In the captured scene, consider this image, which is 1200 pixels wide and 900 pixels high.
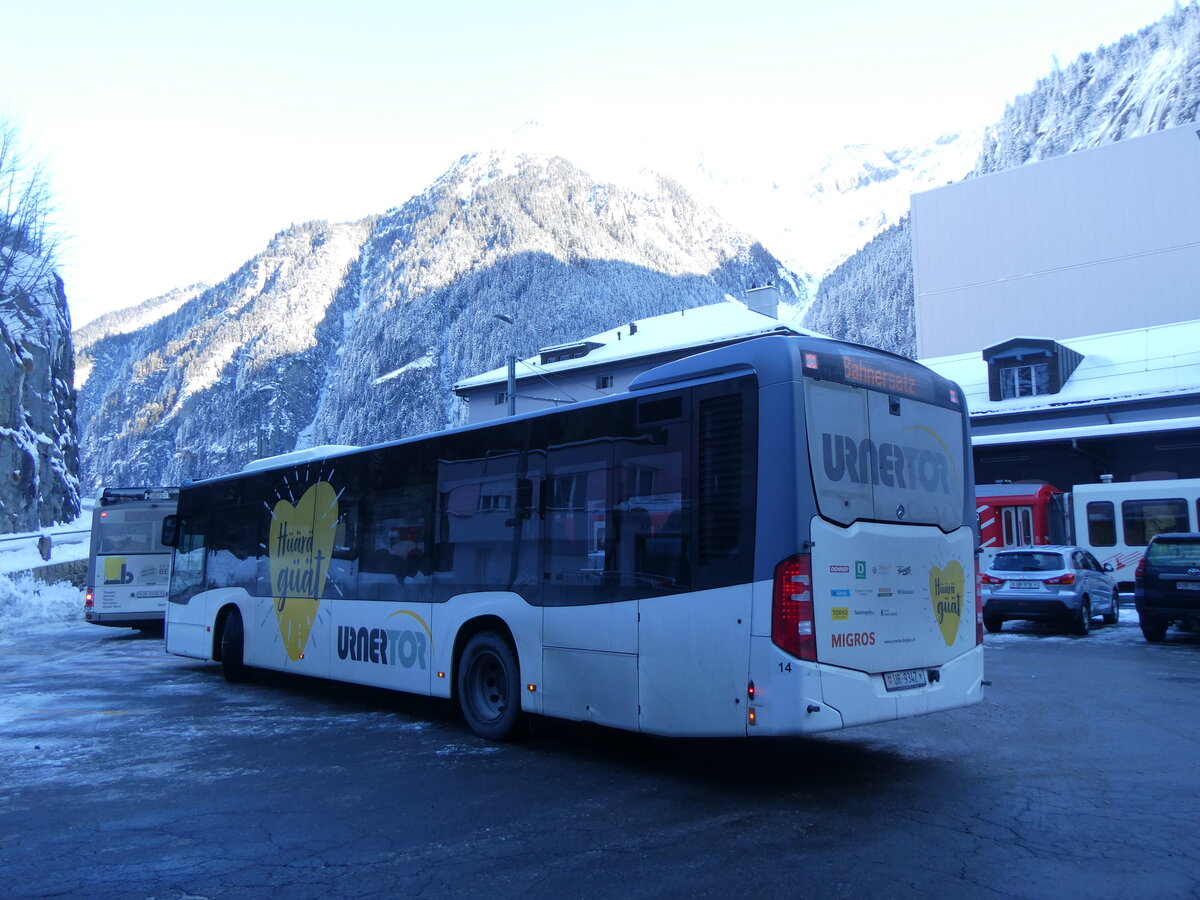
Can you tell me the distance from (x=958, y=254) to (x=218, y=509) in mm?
54872

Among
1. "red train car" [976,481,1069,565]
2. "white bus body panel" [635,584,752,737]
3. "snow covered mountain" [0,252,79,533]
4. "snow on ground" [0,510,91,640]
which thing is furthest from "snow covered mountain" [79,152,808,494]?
"white bus body panel" [635,584,752,737]

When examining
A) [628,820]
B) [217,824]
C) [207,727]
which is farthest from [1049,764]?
[207,727]

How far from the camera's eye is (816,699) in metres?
6.07

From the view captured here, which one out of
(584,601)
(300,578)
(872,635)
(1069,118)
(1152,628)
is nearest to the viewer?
(872,635)

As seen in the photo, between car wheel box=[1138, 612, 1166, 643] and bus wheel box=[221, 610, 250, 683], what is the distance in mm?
13473

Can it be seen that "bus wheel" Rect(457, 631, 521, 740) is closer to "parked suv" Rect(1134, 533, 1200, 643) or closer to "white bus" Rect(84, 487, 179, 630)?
"parked suv" Rect(1134, 533, 1200, 643)

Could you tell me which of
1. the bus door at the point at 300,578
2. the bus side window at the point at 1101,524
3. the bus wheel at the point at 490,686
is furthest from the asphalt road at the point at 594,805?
the bus side window at the point at 1101,524

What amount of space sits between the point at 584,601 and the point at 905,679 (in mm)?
2396

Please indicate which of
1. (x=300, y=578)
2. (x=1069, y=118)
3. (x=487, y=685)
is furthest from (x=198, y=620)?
(x=1069, y=118)

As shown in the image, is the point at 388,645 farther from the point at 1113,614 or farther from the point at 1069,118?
the point at 1069,118

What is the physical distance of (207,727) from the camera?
31.0ft

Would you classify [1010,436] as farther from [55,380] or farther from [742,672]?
[55,380]

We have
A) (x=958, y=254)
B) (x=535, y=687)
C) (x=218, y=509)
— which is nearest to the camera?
(x=535, y=687)

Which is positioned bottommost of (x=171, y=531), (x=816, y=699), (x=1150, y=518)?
(x=816, y=699)
